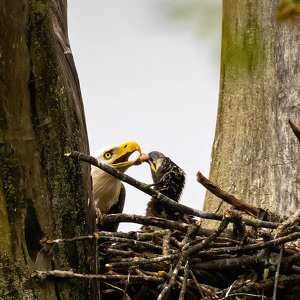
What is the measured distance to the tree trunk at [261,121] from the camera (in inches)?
200

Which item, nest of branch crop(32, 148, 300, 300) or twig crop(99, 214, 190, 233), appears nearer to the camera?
nest of branch crop(32, 148, 300, 300)

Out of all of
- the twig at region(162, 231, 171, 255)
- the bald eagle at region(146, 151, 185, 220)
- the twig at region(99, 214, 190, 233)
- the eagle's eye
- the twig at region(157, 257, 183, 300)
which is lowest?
the twig at region(157, 257, 183, 300)

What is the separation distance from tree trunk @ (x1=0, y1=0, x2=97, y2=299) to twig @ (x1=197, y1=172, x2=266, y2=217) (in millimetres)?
792

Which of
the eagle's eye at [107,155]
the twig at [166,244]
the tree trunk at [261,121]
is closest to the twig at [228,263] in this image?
the twig at [166,244]

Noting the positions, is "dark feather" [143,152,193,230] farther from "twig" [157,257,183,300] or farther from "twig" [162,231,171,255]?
"twig" [157,257,183,300]

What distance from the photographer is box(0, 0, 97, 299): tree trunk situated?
293 cm

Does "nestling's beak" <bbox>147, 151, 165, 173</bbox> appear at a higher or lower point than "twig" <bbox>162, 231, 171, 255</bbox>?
higher

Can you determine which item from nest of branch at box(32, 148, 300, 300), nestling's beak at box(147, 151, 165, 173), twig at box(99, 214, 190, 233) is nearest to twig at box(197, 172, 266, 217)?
nest of branch at box(32, 148, 300, 300)

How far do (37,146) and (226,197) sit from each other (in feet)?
4.73

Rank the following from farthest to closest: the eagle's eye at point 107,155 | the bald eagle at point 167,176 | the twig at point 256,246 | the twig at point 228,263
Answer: the bald eagle at point 167,176, the eagle's eye at point 107,155, the twig at point 228,263, the twig at point 256,246

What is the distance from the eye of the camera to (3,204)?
3.06 meters

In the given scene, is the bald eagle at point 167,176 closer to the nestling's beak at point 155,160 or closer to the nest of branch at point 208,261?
the nestling's beak at point 155,160

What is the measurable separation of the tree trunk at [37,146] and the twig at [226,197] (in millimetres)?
792

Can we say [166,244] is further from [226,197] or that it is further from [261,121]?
[261,121]
